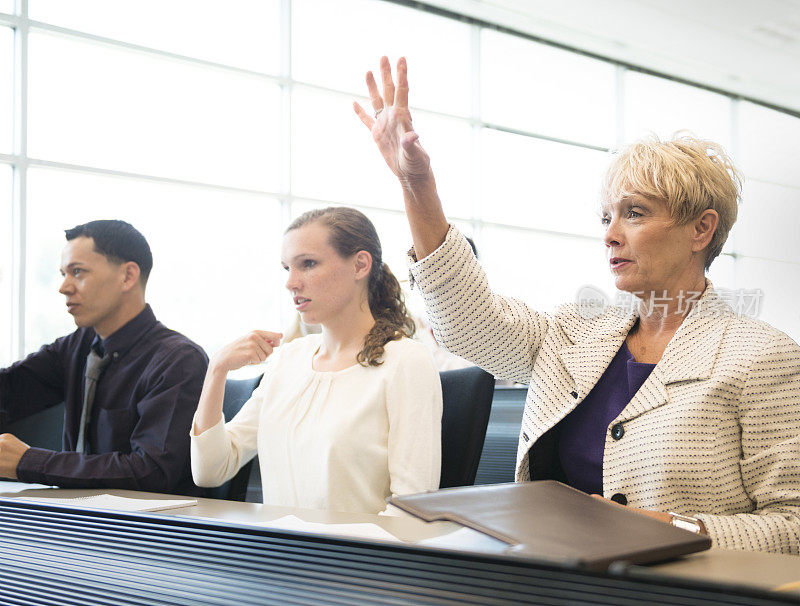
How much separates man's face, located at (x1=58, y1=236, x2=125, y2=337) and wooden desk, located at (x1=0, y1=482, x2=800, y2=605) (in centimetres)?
95

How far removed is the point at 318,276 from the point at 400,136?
1.85 feet

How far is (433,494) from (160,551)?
13.2 inches

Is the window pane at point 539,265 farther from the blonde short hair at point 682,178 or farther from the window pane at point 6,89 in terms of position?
the blonde short hair at point 682,178

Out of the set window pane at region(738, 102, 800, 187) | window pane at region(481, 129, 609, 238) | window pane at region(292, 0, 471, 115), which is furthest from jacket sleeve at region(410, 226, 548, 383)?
window pane at region(738, 102, 800, 187)

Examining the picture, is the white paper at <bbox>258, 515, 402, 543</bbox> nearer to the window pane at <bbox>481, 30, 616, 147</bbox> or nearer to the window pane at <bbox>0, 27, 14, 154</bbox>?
the window pane at <bbox>0, 27, 14, 154</bbox>

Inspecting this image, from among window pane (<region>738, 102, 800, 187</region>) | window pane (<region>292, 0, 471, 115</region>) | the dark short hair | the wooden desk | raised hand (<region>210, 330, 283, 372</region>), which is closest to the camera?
the wooden desk

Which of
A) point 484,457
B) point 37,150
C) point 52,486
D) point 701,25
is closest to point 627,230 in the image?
point 484,457

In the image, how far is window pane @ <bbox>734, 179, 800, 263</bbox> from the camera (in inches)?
331

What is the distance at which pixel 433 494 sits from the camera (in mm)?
823

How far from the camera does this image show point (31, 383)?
2.23 m

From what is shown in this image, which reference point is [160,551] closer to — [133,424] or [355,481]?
[355,481]

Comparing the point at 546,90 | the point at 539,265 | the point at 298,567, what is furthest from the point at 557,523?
the point at 546,90

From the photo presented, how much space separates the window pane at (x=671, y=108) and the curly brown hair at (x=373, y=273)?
661cm

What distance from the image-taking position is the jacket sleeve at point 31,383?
220 centimetres
